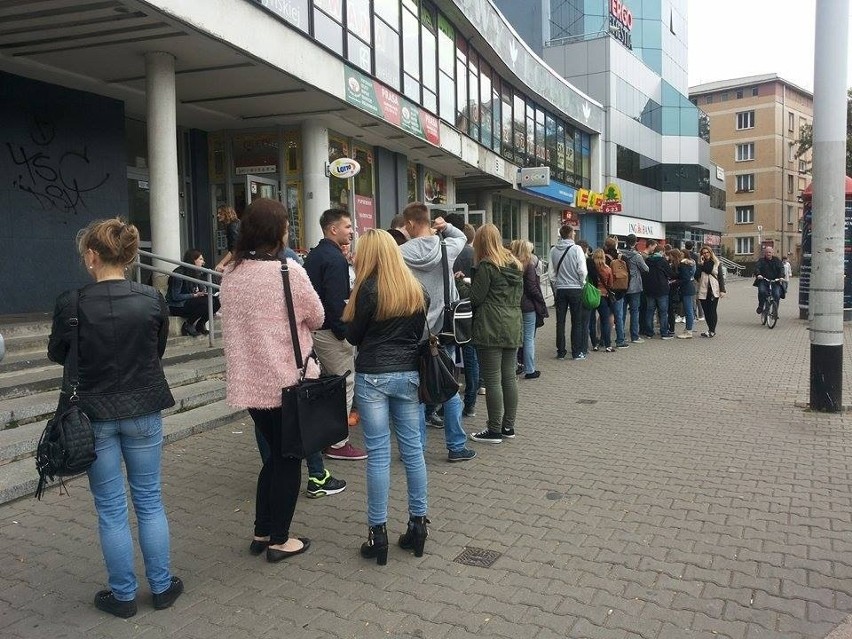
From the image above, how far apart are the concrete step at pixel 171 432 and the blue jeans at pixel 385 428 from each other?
3.08ft

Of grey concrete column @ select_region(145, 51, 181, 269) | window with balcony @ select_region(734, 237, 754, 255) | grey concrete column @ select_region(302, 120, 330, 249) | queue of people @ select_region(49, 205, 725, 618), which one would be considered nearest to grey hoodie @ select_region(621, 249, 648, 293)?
grey concrete column @ select_region(302, 120, 330, 249)

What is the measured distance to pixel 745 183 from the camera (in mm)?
66875

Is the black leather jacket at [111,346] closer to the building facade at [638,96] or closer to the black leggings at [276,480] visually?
the black leggings at [276,480]

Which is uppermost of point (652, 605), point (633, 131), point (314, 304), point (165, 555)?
point (633, 131)

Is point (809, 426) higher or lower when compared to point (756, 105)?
lower

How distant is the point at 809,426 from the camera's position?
6605 millimetres

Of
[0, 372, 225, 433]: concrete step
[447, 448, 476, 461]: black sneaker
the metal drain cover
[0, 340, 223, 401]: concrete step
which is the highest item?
[0, 340, 223, 401]: concrete step

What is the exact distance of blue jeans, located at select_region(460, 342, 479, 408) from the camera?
6.96 m

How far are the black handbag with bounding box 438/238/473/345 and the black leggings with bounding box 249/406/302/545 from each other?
81.1 inches

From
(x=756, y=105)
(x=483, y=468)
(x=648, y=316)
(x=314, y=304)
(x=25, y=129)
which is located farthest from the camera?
(x=756, y=105)

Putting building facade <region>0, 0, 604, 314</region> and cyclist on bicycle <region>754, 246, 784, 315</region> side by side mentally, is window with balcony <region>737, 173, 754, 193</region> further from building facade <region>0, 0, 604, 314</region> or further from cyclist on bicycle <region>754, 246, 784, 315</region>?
cyclist on bicycle <region>754, 246, 784, 315</region>

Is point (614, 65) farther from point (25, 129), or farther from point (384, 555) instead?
point (384, 555)

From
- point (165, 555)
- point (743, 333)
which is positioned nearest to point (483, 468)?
point (165, 555)

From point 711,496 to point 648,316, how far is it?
9.56 metres
